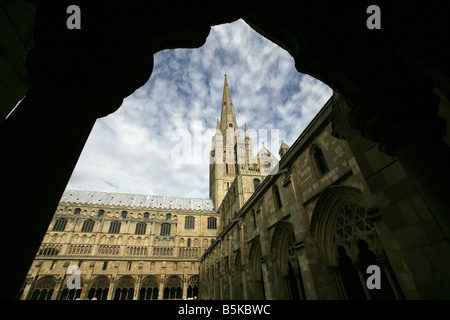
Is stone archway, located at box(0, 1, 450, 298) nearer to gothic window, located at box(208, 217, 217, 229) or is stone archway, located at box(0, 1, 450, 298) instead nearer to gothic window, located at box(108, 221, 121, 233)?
gothic window, located at box(208, 217, 217, 229)

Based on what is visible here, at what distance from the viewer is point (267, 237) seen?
11188 mm

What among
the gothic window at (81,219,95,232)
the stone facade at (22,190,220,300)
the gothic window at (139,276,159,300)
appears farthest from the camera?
the gothic window at (81,219,95,232)

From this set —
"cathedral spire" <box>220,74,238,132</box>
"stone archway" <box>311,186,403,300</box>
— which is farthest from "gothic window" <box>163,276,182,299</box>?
"cathedral spire" <box>220,74,238,132</box>

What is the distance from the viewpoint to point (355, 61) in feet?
9.42

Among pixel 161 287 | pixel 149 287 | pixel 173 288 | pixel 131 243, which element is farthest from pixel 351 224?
pixel 131 243

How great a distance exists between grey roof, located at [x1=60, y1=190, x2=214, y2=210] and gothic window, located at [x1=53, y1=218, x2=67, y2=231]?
6.08 meters

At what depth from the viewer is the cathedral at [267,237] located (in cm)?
511

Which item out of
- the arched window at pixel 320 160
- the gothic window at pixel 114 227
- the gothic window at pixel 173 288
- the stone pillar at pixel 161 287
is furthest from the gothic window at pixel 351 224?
the gothic window at pixel 114 227

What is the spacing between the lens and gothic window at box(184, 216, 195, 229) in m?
42.1

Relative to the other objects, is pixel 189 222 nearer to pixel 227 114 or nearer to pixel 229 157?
pixel 229 157

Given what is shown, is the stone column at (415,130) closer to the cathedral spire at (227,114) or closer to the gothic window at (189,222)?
Answer: the gothic window at (189,222)

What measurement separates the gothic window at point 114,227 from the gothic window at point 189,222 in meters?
12.4

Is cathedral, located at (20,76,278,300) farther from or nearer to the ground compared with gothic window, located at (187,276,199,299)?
farther from the ground

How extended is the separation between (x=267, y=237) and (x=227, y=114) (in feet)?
163
